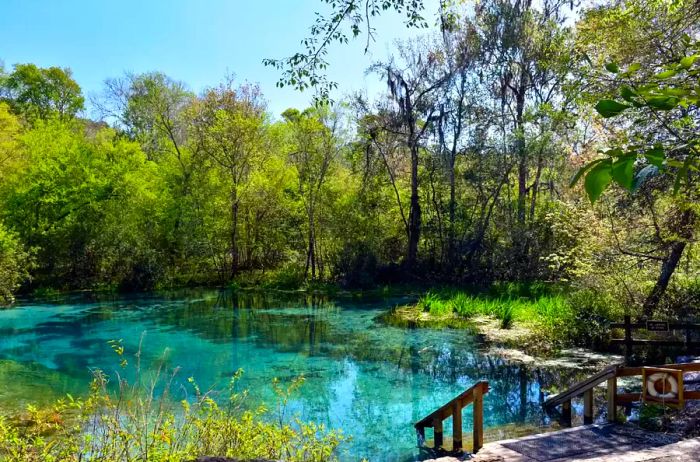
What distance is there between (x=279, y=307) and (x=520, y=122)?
1233 centimetres

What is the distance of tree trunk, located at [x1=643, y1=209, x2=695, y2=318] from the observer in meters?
10.7

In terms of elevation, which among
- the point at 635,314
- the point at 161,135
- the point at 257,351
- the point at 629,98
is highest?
the point at 161,135

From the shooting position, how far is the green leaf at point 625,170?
3.20 ft

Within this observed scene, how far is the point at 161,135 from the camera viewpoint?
32406mm

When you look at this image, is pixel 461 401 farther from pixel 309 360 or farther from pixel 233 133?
pixel 233 133

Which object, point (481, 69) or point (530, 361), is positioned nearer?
point (530, 361)

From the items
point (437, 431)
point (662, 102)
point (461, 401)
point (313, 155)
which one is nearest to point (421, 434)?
point (437, 431)

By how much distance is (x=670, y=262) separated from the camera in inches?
448

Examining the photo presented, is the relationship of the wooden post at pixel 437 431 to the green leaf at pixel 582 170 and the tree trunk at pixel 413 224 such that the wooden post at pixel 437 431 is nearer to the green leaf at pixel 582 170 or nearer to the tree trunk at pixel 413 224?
the green leaf at pixel 582 170

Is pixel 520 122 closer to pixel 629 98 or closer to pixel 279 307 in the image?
pixel 279 307

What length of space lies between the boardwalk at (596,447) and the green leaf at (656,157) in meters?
4.87

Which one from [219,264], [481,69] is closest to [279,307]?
[219,264]

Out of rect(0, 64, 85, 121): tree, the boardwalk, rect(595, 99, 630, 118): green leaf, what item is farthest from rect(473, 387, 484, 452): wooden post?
rect(0, 64, 85, 121): tree

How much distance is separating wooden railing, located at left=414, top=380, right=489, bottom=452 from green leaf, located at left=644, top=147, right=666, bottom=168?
5.65 meters
